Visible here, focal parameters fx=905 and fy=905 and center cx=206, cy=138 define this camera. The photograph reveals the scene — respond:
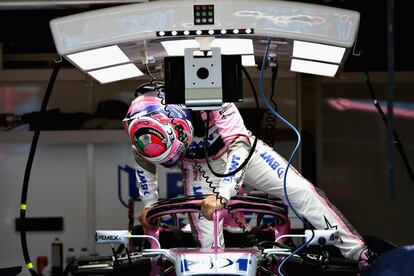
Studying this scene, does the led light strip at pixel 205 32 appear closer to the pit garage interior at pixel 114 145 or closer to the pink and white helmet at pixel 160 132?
the pink and white helmet at pixel 160 132

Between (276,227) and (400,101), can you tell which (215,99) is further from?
(400,101)

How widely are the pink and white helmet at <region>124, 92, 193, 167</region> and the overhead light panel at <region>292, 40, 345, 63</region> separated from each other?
65cm

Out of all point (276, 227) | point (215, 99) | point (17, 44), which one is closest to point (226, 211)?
point (276, 227)

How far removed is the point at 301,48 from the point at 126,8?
2.70 feet

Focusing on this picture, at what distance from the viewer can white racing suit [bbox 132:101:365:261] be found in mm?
4590

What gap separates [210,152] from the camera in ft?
15.6

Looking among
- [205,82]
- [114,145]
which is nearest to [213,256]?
[205,82]

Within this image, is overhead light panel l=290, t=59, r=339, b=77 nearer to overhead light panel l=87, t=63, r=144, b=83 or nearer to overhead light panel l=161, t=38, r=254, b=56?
overhead light panel l=161, t=38, r=254, b=56

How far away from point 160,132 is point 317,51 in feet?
2.70

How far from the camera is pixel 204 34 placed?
363 centimetres

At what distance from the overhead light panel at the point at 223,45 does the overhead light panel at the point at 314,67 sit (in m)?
0.31

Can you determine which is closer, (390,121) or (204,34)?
(390,121)

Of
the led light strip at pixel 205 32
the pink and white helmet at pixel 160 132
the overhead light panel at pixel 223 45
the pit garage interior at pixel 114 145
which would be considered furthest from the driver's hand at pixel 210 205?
the pit garage interior at pixel 114 145

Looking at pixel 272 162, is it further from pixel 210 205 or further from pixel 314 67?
pixel 210 205
